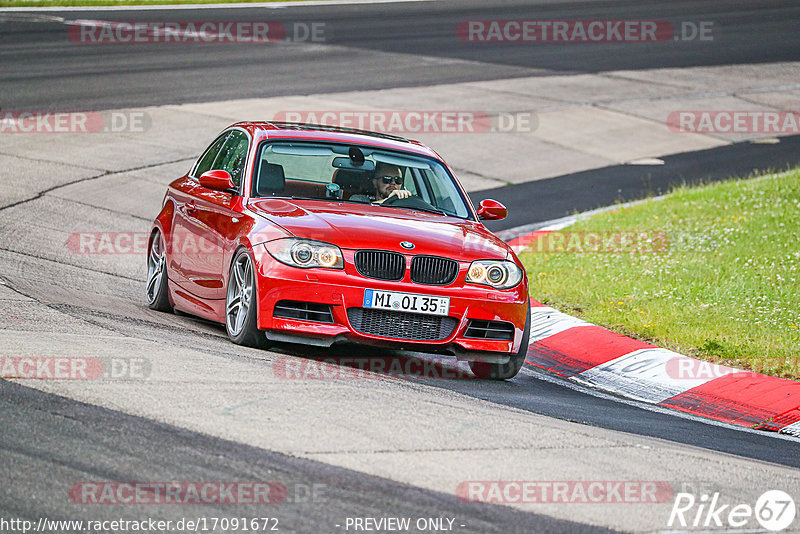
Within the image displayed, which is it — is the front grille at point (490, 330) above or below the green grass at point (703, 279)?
above

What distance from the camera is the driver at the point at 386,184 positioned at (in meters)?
9.16

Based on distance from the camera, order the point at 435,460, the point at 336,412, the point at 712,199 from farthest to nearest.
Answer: the point at 712,199 → the point at 336,412 → the point at 435,460

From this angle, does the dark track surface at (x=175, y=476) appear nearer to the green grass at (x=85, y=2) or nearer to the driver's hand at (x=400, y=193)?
the driver's hand at (x=400, y=193)

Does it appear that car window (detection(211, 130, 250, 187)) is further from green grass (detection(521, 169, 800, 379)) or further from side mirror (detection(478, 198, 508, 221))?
green grass (detection(521, 169, 800, 379))

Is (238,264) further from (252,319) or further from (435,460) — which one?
(435,460)

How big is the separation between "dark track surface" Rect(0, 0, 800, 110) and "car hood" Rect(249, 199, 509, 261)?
12.6 meters

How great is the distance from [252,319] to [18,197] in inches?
289

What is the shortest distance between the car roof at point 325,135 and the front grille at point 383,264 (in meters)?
1.76

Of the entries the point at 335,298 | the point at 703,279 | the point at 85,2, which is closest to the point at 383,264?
the point at 335,298

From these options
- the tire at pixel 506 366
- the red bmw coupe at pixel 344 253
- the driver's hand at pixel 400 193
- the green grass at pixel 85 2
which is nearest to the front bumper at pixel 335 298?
the red bmw coupe at pixel 344 253

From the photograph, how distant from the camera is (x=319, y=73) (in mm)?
24797

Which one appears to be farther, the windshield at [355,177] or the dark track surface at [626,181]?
the dark track surface at [626,181]

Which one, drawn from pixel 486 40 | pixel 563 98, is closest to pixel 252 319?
pixel 563 98

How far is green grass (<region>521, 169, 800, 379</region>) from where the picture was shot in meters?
9.50
